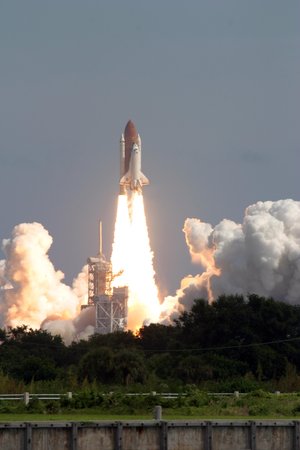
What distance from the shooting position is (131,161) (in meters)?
177

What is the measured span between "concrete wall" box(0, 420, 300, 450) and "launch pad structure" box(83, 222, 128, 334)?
123768mm

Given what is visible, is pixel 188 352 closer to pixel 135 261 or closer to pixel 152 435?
pixel 135 261

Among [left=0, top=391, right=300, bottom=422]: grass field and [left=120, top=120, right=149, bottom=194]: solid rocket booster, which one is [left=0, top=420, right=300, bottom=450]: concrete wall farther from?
[left=120, top=120, right=149, bottom=194]: solid rocket booster

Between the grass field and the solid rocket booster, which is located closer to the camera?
the grass field

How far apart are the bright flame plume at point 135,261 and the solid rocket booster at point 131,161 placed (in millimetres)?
1740

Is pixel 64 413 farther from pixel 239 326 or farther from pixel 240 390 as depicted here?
pixel 239 326

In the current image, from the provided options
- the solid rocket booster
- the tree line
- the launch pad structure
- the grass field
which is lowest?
the grass field

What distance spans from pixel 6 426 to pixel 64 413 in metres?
23.1

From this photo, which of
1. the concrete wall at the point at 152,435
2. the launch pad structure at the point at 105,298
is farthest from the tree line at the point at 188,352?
the concrete wall at the point at 152,435

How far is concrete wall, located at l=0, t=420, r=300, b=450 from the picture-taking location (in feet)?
143

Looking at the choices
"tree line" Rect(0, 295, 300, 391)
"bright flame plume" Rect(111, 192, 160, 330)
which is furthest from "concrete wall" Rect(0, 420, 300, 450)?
"bright flame plume" Rect(111, 192, 160, 330)

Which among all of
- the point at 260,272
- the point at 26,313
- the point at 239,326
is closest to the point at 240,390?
the point at 239,326

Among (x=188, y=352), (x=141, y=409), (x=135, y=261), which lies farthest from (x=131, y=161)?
(x=141, y=409)

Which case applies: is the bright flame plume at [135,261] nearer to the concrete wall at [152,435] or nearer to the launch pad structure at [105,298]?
the launch pad structure at [105,298]
